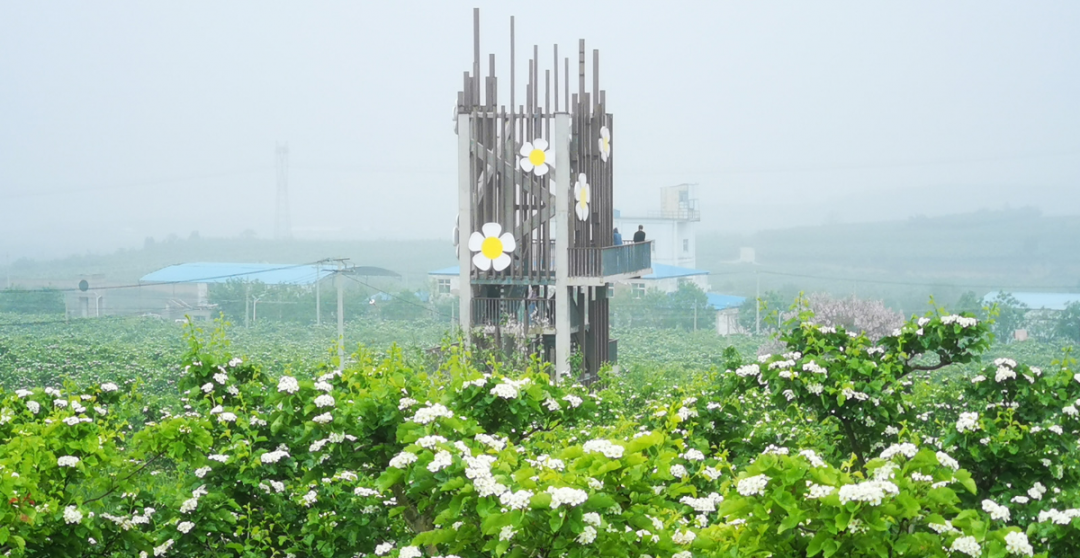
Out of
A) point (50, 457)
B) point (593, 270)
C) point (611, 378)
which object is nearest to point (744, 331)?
point (593, 270)

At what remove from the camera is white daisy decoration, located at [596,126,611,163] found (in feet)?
32.3

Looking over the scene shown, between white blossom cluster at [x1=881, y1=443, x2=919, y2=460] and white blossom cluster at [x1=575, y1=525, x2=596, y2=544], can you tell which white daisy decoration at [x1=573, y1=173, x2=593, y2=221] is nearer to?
white blossom cluster at [x1=881, y1=443, x2=919, y2=460]

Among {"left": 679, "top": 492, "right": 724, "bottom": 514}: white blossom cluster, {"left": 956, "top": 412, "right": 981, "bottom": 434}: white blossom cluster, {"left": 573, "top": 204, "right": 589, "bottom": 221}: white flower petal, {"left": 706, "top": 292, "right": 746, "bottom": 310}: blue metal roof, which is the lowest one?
{"left": 706, "top": 292, "right": 746, "bottom": 310}: blue metal roof

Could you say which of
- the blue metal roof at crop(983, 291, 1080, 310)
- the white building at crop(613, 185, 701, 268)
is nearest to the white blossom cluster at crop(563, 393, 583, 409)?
the blue metal roof at crop(983, 291, 1080, 310)

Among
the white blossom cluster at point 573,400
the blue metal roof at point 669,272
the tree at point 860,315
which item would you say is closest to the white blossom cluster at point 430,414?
the white blossom cluster at point 573,400

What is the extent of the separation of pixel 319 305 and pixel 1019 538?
18733 mm

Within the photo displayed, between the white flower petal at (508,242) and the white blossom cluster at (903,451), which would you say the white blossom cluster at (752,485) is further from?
the white flower petal at (508,242)

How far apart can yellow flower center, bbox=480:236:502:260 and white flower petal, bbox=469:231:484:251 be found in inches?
1.1

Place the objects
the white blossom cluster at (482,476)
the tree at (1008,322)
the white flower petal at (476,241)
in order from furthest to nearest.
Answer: the tree at (1008,322) → the white flower petal at (476,241) → the white blossom cluster at (482,476)

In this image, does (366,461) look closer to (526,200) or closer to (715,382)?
(715,382)

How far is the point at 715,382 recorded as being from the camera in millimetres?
4742

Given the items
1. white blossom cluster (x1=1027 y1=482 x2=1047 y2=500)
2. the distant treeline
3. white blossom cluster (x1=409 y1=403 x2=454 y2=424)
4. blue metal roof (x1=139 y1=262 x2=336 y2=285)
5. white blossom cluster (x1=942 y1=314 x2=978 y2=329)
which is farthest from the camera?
blue metal roof (x1=139 y1=262 x2=336 y2=285)

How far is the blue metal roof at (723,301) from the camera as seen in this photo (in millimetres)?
22391

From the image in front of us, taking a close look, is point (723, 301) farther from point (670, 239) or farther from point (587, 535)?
point (587, 535)
